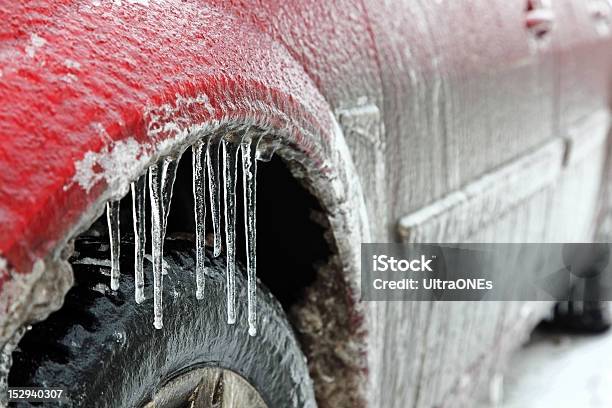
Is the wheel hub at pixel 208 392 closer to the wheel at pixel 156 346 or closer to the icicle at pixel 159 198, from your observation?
the wheel at pixel 156 346

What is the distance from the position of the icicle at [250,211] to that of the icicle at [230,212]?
0.03 meters

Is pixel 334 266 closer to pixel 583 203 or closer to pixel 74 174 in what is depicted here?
pixel 74 174

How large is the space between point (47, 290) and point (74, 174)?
13 centimetres

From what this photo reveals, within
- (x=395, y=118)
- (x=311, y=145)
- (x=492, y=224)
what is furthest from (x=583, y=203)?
(x=311, y=145)

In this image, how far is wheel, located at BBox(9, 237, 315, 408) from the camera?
3.34 ft

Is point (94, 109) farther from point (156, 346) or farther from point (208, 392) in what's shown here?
point (208, 392)

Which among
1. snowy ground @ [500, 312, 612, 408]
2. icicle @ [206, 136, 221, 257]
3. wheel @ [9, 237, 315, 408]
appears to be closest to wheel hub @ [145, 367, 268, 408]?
wheel @ [9, 237, 315, 408]

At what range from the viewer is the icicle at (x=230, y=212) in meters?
1.19

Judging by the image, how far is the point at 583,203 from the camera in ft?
11.9

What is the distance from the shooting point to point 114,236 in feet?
3.24

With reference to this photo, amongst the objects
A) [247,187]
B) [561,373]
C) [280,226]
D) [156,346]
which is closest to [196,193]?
[247,187]

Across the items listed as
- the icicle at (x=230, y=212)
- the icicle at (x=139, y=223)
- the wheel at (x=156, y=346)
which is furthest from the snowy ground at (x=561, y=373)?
the icicle at (x=139, y=223)

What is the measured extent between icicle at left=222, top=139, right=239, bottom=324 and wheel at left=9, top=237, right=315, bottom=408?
0.06 ft

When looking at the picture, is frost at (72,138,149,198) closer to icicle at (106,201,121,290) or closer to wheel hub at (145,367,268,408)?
icicle at (106,201,121,290)
